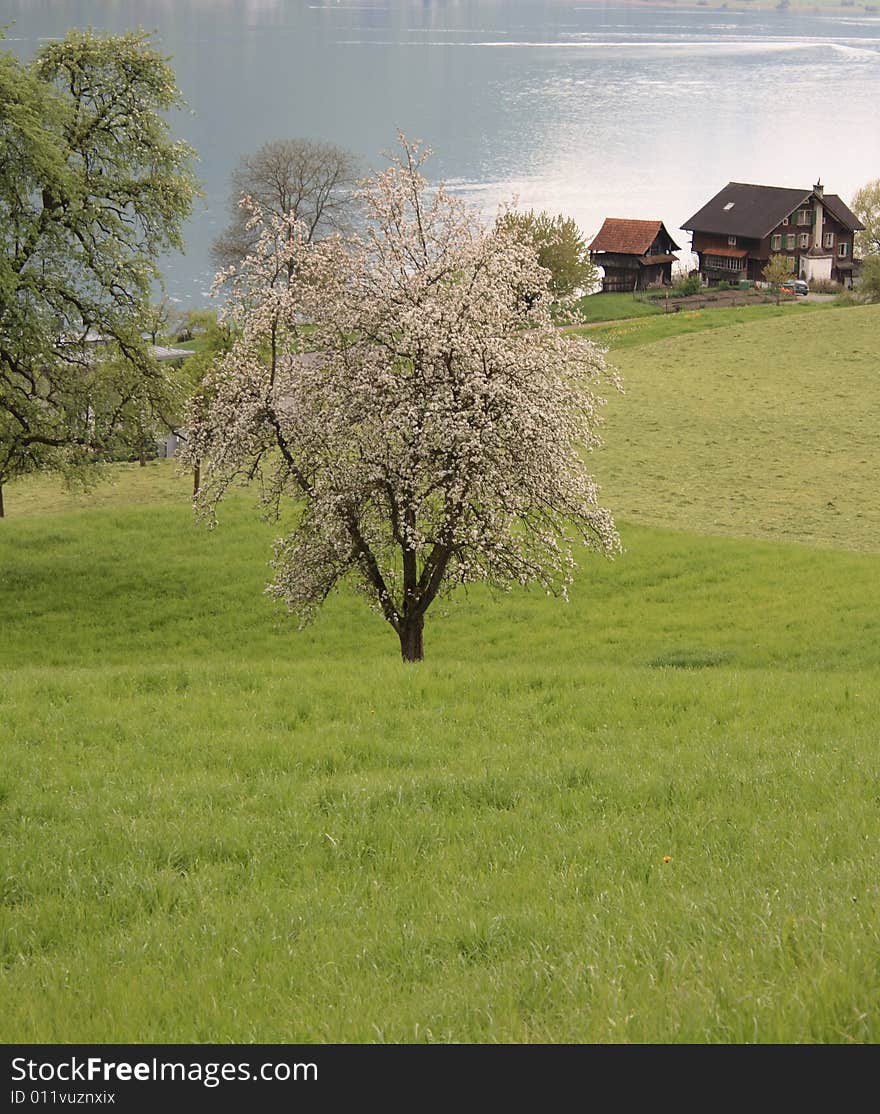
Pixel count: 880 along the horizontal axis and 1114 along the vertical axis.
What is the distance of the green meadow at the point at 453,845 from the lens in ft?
20.7

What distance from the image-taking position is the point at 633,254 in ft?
372

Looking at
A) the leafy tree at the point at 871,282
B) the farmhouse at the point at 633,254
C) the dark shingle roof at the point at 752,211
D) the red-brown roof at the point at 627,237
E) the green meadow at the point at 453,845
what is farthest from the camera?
the dark shingle roof at the point at 752,211

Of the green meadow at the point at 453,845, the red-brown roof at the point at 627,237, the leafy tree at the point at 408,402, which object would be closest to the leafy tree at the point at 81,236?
the green meadow at the point at 453,845

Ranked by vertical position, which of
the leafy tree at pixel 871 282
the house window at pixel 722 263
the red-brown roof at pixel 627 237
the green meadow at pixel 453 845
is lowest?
the green meadow at pixel 453 845

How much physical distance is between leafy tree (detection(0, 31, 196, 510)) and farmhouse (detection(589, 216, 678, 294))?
90.1m

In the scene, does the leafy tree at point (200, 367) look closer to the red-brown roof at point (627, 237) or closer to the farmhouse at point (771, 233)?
the red-brown roof at point (627, 237)

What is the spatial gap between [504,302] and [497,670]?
7.36 m

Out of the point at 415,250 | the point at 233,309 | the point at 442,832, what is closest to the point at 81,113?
the point at 233,309

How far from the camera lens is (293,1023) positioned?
629cm

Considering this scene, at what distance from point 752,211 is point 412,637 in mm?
107287

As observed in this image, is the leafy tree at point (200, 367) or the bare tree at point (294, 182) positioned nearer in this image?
Answer: the leafy tree at point (200, 367)

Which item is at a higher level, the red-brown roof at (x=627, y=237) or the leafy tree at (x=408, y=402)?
the red-brown roof at (x=627, y=237)

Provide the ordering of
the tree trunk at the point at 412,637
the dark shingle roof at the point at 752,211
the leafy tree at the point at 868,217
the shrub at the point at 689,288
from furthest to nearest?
1. the leafy tree at the point at 868,217
2. the dark shingle roof at the point at 752,211
3. the shrub at the point at 689,288
4. the tree trunk at the point at 412,637

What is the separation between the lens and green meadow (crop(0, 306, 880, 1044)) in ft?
20.7
